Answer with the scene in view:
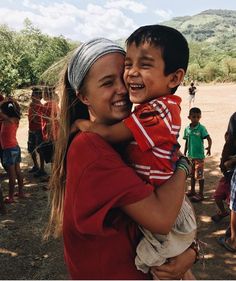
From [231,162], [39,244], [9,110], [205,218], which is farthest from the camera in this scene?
[9,110]

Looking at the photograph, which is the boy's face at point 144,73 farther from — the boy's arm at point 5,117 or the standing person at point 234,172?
the boy's arm at point 5,117

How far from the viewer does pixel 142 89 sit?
1.55 metres

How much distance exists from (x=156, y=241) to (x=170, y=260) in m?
0.14

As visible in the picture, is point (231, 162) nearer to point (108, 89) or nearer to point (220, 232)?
point (220, 232)

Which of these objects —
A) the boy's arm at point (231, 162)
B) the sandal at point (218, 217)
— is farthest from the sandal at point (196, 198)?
the boy's arm at point (231, 162)

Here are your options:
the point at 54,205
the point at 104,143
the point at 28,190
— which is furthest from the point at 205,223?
the point at 104,143

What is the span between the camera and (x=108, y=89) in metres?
1.53

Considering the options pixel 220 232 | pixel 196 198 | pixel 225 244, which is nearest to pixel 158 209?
pixel 225 244

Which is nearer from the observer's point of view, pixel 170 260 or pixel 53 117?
pixel 170 260

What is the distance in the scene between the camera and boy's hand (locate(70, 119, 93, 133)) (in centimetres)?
152

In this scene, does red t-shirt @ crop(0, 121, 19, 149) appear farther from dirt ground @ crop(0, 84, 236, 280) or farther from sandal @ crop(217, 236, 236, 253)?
sandal @ crop(217, 236, 236, 253)

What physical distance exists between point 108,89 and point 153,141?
0.34 meters

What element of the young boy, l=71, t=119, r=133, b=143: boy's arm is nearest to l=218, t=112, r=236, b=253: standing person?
the young boy

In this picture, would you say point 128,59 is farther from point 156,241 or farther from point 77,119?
point 156,241
